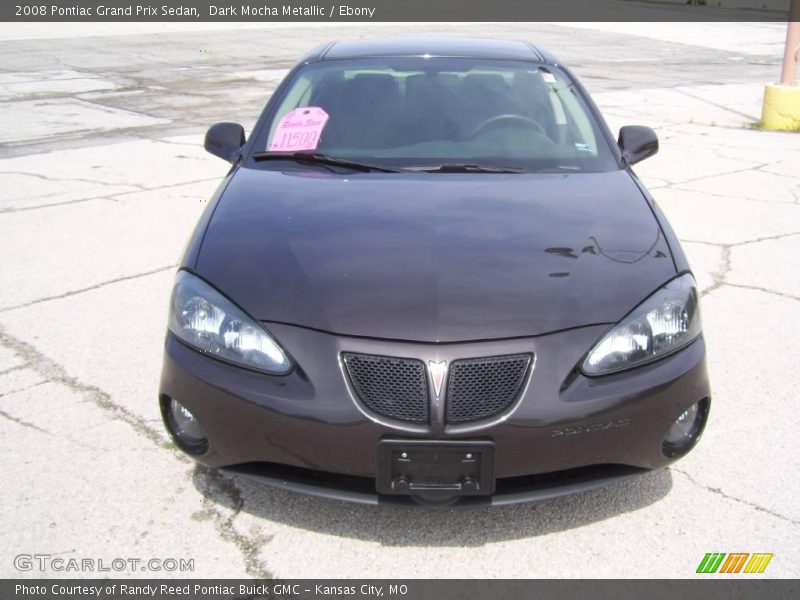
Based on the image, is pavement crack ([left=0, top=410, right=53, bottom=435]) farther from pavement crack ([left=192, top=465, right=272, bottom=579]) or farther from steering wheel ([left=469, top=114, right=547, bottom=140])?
steering wheel ([left=469, top=114, right=547, bottom=140])

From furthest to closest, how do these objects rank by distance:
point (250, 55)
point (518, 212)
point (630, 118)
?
point (250, 55) < point (630, 118) < point (518, 212)

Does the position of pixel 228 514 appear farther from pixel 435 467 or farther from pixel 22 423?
pixel 22 423

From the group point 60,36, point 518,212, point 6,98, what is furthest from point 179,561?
point 60,36

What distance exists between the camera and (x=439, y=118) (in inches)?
161

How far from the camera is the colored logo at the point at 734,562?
9.16 feet

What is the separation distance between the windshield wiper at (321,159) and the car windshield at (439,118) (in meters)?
0.03

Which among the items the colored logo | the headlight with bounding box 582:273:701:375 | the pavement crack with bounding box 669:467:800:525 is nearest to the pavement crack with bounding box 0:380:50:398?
the headlight with bounding box 582:273:701:375

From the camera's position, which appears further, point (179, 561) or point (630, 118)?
point (630, 118)

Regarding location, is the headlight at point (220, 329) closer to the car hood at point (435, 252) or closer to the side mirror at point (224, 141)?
the car hood at point (435, 252)

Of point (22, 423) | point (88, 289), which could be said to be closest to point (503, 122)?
point (22, 423)

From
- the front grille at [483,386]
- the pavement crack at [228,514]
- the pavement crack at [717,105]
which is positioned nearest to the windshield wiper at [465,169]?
the front grille at [483,386]

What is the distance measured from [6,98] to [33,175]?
17.4ft

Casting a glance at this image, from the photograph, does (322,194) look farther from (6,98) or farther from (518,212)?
(6,98)

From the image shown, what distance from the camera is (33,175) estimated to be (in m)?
7.97
